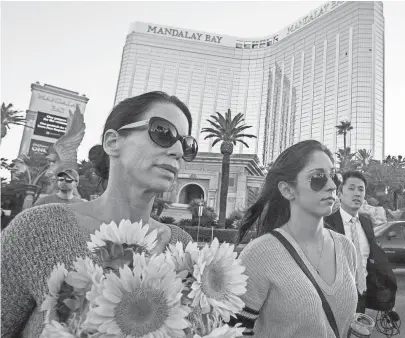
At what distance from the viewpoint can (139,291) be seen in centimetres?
74

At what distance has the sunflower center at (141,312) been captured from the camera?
2.37ft

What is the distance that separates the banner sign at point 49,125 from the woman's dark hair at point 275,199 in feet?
250

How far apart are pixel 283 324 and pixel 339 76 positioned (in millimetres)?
87873

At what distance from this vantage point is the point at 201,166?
4238 centimetres

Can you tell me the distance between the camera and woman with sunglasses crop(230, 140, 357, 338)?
71.7 inches

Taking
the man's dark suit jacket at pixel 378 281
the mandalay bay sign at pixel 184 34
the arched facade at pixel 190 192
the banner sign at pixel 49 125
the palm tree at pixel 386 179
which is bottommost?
the man's dark suit jacket at pixel 378 281

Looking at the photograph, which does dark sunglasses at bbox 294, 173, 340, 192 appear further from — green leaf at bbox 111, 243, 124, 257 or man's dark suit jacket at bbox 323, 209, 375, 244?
man's dark suit jacket at bbox 323, 209, 375, 244

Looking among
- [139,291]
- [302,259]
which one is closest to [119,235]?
[139,291]

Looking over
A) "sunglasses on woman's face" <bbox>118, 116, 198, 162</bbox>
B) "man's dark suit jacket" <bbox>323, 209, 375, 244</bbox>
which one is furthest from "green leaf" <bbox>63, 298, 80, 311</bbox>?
"man's dark suit jacket" <bbox>323, 209, 375, 244</bbox>

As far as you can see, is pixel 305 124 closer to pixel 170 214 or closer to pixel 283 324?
pixel 170 214

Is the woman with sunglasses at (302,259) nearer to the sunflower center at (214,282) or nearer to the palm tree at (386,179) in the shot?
the sunflower center at (214,282)

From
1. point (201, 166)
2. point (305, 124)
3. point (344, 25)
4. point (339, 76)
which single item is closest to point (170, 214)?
point (201, 166)

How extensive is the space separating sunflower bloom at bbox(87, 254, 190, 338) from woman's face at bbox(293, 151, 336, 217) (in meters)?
1.63

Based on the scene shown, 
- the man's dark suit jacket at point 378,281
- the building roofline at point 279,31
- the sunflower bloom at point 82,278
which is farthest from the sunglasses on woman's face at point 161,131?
the building roofline at point 279,31
